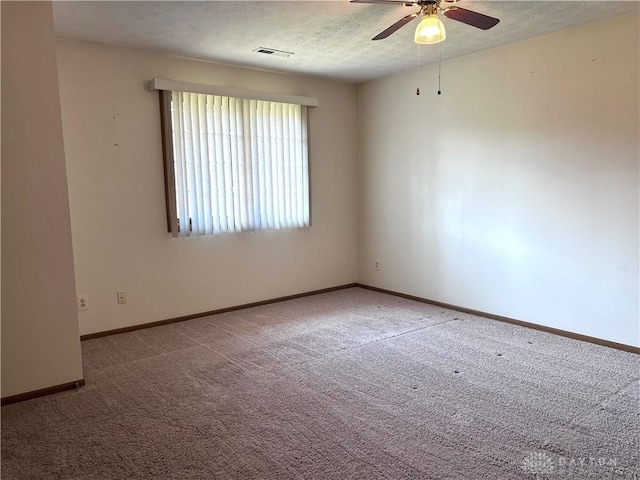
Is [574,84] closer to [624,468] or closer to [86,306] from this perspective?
[624,468]

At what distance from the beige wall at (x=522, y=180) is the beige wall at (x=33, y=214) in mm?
3270

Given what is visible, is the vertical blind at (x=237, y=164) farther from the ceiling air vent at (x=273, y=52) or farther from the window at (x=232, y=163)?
the ceiling air vent at (x=273, y=52)

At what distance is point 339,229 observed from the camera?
17.7 feet

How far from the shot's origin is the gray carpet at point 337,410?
202 cm

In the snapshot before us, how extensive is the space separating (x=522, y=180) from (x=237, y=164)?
8.42ft

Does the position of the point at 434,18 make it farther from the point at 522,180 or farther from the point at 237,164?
the point at 237,164

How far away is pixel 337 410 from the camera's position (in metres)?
2.49

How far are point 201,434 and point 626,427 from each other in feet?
6.95

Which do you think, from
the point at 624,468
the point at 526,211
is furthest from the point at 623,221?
the point at 624,468

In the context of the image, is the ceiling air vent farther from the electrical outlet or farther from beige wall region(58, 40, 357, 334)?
the electrical outlet

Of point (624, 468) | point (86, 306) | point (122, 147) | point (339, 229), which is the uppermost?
point (122, 147)

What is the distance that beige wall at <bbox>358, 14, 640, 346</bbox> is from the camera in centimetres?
332

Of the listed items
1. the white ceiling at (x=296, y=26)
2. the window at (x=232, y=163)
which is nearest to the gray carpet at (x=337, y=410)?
the window at (x=232, y=163)

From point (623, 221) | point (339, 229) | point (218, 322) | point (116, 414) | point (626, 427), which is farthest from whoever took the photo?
point (339, 229)
